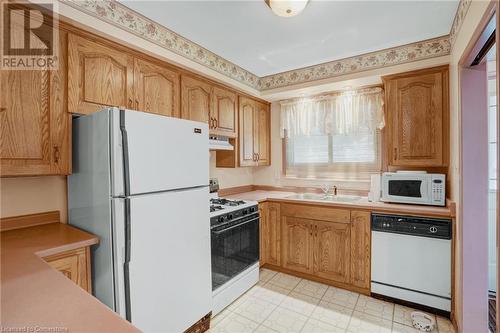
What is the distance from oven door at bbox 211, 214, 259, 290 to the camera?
2.23 m

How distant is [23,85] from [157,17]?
1081 millimetres

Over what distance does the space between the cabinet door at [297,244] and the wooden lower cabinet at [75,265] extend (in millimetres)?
2061

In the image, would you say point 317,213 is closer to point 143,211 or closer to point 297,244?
point 297,244

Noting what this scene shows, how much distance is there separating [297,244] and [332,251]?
0.40m

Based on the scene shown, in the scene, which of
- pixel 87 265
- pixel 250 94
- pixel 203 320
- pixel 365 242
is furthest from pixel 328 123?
pixel 87 265

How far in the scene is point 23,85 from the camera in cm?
150

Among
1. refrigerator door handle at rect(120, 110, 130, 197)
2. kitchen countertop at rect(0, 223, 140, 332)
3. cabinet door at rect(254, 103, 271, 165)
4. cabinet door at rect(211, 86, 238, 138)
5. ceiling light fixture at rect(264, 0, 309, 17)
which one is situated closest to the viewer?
kitchen countertop at rect(0, 223, 140, 332)

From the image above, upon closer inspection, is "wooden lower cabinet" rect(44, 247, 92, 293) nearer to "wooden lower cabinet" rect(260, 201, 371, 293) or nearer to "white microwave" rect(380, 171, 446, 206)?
"wooden lower cabinet" rect(260, 201, 371, 293)

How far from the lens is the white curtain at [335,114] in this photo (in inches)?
118

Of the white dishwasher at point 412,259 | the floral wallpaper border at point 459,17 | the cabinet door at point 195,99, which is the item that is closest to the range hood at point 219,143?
the cabinet door at point 195,99

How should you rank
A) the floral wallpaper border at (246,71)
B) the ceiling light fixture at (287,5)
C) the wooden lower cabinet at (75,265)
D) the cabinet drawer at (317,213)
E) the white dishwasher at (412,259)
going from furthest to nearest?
the cabinet drawer at (317,213), the white dishwasher at (412,259), the floral wallpaper border at (246,71), the ceiling light fixture at (287,5), the wooden lower cabinet at (75,265)

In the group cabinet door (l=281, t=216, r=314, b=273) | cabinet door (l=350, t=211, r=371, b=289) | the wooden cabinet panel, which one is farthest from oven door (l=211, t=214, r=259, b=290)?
cabinet door (l=350, t=211, r=371, b=289)

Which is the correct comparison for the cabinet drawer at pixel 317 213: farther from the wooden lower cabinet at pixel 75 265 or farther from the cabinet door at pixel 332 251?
the wooden lower cabinet at pixel 75 265

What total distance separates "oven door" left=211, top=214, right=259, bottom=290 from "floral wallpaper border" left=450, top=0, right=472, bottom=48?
2.37 metres
